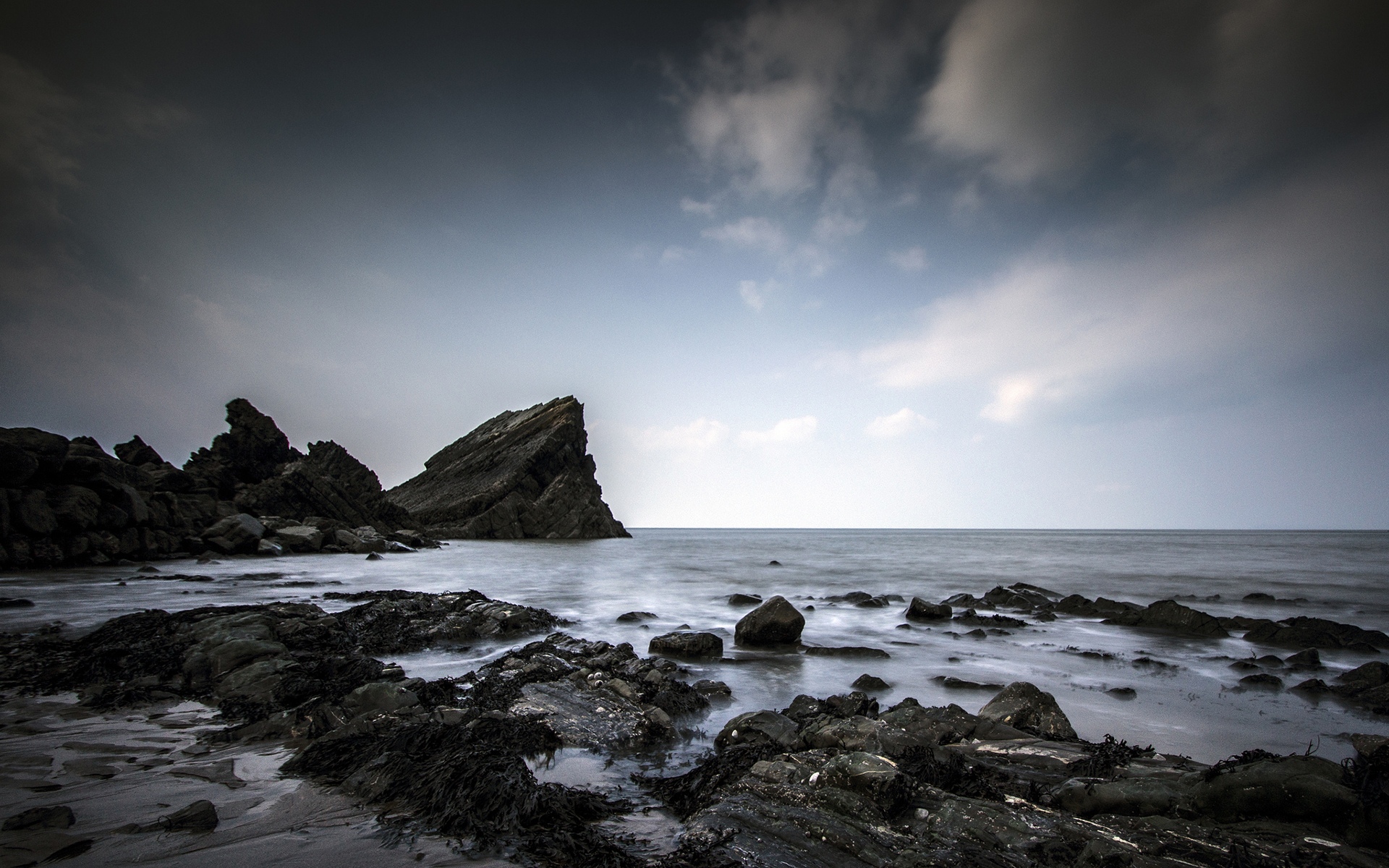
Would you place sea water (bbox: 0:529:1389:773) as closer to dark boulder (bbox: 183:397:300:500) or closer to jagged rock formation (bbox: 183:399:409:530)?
jagged rock formation (bbox: 183:399:409:530)

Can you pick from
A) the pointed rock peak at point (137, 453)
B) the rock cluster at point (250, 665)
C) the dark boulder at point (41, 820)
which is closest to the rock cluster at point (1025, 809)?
the rock cluster at point (250, 665)

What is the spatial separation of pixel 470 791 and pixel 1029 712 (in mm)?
5183

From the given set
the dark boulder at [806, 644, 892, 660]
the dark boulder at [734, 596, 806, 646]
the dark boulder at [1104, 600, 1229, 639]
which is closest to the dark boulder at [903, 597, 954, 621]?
the dark boulder at [1104, 600, 1229, 639]

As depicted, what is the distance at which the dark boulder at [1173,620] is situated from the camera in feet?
38.5

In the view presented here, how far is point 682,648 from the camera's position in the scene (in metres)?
8.73

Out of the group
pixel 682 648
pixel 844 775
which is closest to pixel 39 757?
pixel 844 775

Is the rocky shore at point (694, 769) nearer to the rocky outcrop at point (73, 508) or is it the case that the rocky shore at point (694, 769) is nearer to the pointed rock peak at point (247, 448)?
the rocky outcrop at point (73, 508)

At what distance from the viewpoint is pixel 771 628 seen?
384 inches

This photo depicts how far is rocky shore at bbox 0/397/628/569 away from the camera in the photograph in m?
15.4

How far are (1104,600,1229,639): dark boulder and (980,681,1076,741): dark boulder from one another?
32.9 ft

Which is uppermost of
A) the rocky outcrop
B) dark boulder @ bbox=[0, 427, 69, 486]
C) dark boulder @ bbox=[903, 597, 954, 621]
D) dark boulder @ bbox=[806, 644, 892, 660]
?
dark boulder @ bbox=[0, 427, 69, 486]

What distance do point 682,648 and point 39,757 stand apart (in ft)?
22.5

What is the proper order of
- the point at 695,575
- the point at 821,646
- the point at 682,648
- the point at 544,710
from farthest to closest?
the point at 695,575 < the point at 821,646 < the point at 682,648 < the point at 544,710

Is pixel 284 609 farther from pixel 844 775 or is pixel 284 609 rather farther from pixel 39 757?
pixel 844 775
